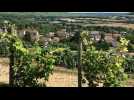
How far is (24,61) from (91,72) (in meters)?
1.49

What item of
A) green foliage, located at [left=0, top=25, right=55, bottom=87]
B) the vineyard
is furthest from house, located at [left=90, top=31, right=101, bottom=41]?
green foliage, located at [left=0, top=25, right=55, bottom=87]

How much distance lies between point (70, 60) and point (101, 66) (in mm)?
1088

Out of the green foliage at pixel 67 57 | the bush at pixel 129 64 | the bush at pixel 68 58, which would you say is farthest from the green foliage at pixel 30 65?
the bush at pixel 129 64

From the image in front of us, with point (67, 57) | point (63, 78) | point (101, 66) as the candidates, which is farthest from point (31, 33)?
point (101, 66)

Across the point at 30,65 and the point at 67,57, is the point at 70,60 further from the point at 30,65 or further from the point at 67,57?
the point at 30,65

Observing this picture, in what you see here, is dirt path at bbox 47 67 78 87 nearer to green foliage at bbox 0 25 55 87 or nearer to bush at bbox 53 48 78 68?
bush at bbox 53 48 78 68

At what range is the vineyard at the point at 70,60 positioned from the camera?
6.67 meters

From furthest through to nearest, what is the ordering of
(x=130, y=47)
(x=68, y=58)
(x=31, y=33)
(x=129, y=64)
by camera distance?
(x=31, y=33) < (x=130, y=47) < (x=68, y=58) < (x=129, y=64)

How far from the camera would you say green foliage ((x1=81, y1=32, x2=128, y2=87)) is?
6730 mm

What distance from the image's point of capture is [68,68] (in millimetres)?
8141

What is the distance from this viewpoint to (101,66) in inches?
270
